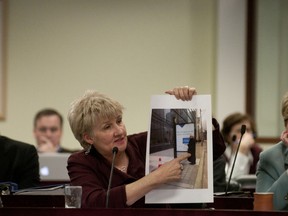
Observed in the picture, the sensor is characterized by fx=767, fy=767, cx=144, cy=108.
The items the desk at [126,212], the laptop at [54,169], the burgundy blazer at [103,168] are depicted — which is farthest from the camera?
the laptop at [54,169]

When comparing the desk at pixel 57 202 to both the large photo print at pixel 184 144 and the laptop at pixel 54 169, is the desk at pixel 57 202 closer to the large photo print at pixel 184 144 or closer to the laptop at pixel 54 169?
the large photo print at pixel 184 144

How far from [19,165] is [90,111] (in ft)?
2.94

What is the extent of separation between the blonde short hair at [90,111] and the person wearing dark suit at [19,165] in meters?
0.77

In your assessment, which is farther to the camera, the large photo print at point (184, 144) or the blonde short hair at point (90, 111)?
the blonde short hair at point (90, 111)

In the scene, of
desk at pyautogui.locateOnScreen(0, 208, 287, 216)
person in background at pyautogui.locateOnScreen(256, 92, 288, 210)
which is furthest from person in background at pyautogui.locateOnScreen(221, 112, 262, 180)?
desk at pyautogui.locateOnScreen(0, 208, 287, 216)

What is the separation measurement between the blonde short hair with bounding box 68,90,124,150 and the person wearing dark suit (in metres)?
0.77

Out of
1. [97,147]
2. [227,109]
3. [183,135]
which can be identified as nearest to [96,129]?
[97,147]

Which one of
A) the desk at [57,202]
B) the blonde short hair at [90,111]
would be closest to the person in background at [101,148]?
the blonde short hair at [90,111]

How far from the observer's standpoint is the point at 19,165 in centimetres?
387

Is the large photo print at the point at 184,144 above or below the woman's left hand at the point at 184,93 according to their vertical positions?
below

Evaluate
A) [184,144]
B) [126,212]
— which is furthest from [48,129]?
[126,212]

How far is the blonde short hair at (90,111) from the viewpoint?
3105 millimetres

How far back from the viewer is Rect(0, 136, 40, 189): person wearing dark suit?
3.88 metres

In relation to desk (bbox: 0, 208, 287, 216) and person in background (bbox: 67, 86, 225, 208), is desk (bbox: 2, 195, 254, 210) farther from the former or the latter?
desk (bbox: 0, 208, 287, 216)
